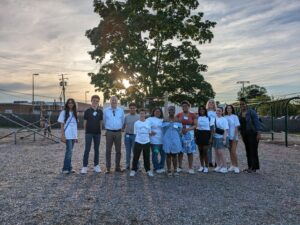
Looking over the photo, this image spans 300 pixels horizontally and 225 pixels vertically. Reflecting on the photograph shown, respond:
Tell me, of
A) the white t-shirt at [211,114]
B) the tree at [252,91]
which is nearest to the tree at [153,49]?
the white t-shirt at [211,114]

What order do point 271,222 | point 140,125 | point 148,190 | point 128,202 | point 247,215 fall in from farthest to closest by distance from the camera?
point 140,125 → point 148,190 → point 128,202 → point 247,215 → point 271,222

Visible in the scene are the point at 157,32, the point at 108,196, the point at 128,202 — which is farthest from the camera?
the point at 157,32

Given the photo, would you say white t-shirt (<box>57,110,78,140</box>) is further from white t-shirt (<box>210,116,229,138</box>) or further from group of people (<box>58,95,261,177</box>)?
white t-shirt (<box>210,116,229,138</box>)

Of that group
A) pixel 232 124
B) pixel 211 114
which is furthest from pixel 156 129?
pixel 232 124

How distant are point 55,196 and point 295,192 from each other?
4.50 metres

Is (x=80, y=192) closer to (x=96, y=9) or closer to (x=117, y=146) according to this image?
(x=117, y=146)

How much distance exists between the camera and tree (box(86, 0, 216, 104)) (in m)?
24.2

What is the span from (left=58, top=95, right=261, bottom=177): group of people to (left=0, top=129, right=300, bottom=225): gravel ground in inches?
16.6

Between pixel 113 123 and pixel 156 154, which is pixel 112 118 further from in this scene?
pixel 156 154

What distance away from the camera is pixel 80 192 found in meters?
7.42

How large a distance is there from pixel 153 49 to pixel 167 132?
17.1m

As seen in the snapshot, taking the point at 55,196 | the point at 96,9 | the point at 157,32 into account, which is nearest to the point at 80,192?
the point at 55,196

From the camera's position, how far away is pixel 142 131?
9281 millimetres

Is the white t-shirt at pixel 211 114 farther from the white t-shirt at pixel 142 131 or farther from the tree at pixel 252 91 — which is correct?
the tree at pixel 252 91
